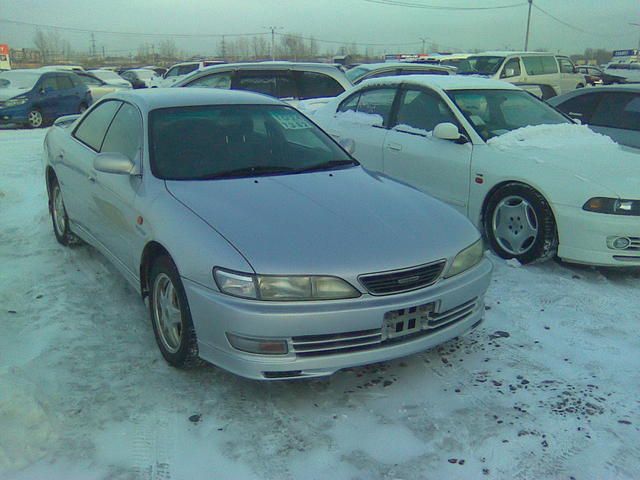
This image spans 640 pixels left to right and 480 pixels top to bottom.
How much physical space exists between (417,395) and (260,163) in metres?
1.83

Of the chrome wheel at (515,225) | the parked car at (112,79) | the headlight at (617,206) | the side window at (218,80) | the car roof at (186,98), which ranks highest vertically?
the car roof at (186,98)

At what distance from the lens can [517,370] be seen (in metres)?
3.32

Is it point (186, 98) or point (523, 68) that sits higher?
point (186, 98)

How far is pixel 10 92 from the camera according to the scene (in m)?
15.1

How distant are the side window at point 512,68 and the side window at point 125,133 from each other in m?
15.4

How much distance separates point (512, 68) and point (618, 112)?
A: 11.4m

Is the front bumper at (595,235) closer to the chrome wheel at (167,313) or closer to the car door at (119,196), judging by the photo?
the chrome wheel at (167,313)

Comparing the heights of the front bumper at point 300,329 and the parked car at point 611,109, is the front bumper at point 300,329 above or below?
below

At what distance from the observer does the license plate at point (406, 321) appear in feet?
9.45

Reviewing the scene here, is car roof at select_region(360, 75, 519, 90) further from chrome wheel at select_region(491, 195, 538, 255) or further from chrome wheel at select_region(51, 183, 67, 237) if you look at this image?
chrome wheel at select_region(51, 183, 67, 237)

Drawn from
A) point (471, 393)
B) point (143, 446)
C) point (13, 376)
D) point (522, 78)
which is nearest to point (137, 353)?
point (13, 376)

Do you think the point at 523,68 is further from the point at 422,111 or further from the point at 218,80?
the point at 422,111

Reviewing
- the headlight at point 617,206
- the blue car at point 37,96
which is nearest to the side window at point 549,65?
the blue car at point 37,96

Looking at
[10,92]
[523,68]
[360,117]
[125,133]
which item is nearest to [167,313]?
[125,133]
